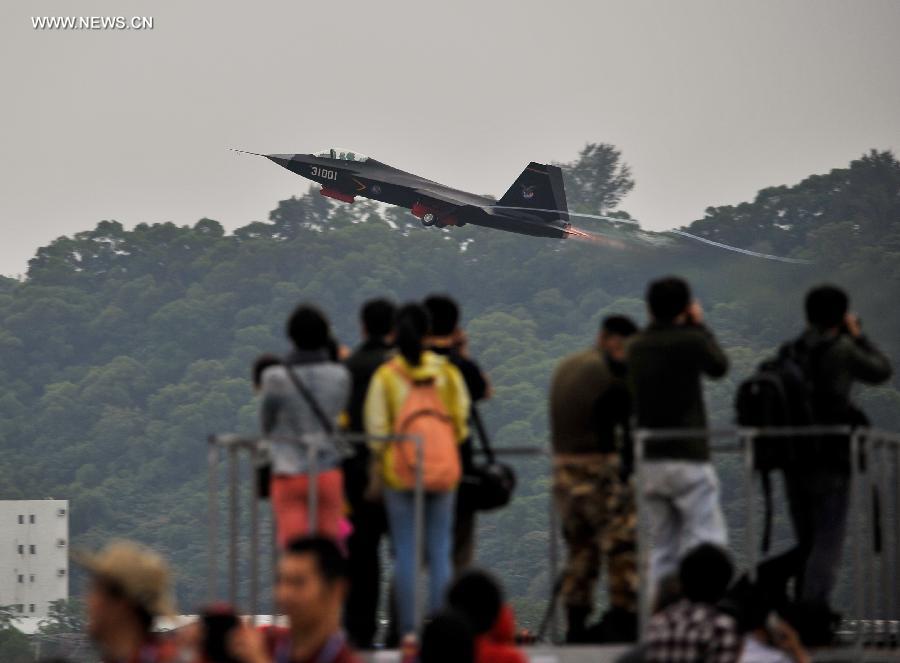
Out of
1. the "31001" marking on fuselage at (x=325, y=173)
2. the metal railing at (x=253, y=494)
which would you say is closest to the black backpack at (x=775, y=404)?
the metal railing at (x=253, y=494)

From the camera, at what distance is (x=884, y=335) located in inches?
2431

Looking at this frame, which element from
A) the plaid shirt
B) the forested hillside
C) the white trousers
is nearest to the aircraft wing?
the forested hillside

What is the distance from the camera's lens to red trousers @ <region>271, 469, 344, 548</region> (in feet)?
34.2

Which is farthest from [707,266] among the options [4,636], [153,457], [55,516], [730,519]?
[153,457]

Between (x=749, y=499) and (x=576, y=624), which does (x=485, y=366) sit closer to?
(x=576, y=624)

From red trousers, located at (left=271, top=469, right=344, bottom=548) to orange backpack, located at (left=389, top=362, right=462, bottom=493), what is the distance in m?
0.35

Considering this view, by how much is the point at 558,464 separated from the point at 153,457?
176487 millimetres

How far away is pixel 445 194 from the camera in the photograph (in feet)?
286

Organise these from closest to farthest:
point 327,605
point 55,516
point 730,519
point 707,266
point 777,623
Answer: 1. point 327,605
2. point 777,623
3. point 707,266
4. point 730,519
5. point 55,516

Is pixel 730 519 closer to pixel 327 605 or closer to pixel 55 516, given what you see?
pixel 55 516

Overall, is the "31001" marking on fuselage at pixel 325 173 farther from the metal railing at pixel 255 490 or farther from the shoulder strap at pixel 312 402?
the shoulder strap at pixel 312 402

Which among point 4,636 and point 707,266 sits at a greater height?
point 707,266

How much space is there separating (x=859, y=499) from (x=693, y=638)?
101 inches

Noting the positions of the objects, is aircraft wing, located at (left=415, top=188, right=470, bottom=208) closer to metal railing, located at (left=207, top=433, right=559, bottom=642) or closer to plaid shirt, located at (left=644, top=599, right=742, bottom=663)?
metal railing, located at (left=207, top=433, right=559, bottom=642)
